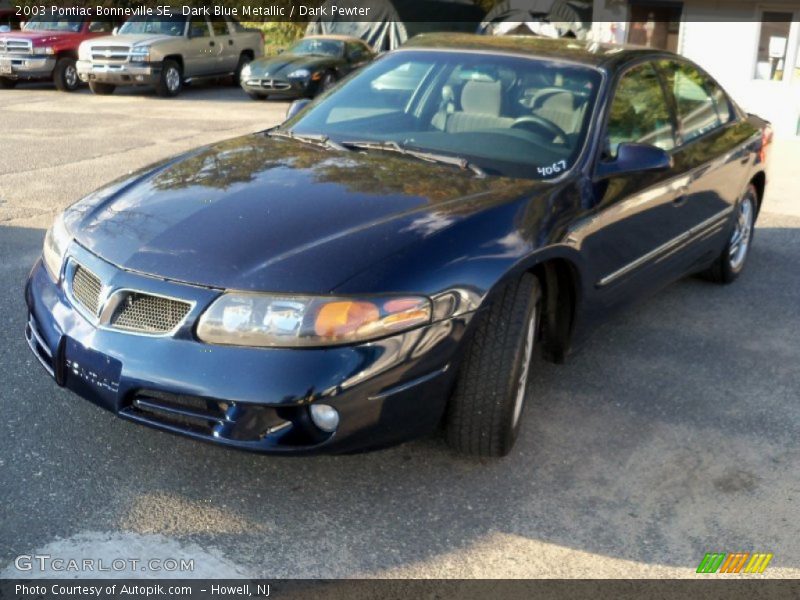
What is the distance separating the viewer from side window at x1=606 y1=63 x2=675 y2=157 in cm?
434

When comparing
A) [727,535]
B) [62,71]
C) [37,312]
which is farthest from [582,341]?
[62,71]

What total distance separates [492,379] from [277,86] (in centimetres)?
1422

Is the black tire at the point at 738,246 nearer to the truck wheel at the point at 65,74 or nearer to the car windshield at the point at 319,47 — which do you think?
the car windshield at the point at 319,47

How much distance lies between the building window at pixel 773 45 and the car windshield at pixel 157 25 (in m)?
10.8

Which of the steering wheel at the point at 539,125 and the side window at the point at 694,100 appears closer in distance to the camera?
the steering wheel at the point at 539,125

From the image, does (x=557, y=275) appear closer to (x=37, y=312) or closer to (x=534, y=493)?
(x=534, y=493)

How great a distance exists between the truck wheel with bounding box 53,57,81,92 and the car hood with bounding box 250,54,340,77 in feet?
11.8

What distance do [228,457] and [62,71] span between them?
16119 mm

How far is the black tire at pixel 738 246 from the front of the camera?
19.2 feet

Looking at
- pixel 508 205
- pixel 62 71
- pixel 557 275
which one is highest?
pixel 508 205

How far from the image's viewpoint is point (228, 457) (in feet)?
11.5

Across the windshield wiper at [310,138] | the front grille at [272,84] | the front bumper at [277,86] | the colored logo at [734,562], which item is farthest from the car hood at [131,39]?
the colored logo at [734,562]

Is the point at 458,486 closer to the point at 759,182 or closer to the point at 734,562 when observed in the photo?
the point at 734,562

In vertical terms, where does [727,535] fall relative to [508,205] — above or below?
below
